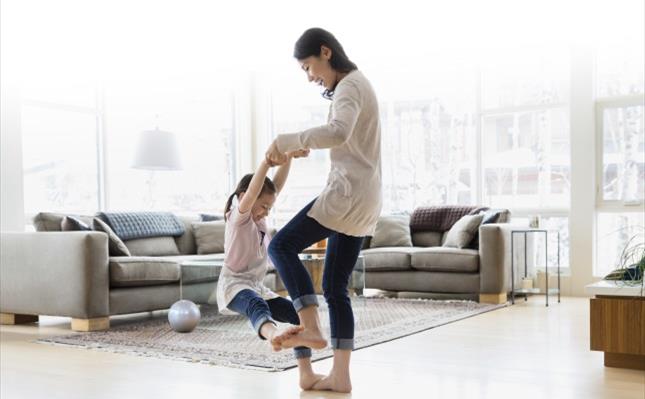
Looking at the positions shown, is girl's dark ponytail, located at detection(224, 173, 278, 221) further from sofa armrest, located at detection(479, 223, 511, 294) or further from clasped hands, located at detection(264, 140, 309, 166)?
sofa armrest, located at detection(479, 223, 511, 294)

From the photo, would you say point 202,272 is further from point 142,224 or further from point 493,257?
point 493,257

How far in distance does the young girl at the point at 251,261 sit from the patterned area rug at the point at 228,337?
0.52m

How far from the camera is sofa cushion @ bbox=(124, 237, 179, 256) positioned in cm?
580

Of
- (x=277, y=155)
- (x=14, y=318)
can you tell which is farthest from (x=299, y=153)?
(x=14, y=318)

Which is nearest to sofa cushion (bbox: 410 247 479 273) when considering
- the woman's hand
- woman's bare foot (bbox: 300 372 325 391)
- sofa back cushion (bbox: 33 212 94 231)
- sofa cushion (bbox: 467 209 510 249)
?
sofa cushion (bbox: 467 209 510 249)

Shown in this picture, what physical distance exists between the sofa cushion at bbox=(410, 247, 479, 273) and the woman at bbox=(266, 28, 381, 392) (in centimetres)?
350

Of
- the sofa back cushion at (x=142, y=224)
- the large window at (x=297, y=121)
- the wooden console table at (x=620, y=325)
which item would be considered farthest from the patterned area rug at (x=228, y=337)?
the large window at (x=297, y=121)

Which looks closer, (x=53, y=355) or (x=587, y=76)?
(x=53, y=355)

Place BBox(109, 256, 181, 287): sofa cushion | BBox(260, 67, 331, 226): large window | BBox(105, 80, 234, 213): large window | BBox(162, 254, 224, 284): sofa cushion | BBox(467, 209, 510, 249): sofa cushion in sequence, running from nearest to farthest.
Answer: BBox(162, 254, 224, 284): sofa cushion < BBox(109, 256, 181, 287): sofa cushion < BBox(467, 209, 510, 249): sofa cushion < BBox(105, 80, 234, 213): large window < BBox(260, 67, 331, 226): large window

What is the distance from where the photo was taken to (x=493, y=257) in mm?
5930

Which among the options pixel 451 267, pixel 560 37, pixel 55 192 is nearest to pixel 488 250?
pixel 451 267

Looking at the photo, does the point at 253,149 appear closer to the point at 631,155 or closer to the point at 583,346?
the point at 631,155

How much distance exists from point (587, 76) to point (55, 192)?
15.5 feet

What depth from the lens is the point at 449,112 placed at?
756cm
